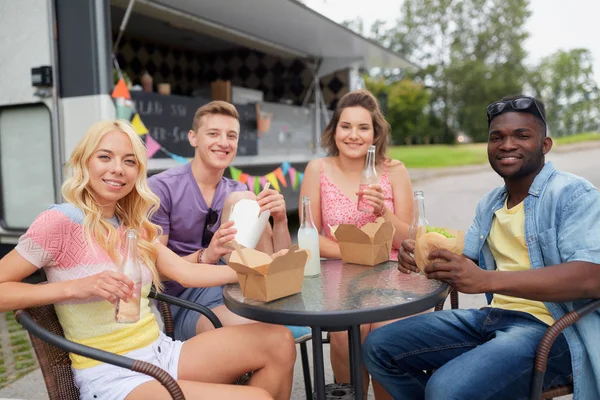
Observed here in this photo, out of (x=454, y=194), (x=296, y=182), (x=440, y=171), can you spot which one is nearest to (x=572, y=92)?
(x=440, y=171)

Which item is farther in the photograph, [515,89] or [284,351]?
[515,89]

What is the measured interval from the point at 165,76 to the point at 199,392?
25.7 feet

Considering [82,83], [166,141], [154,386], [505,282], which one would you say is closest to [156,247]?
[154,386]

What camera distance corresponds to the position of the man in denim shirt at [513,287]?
160cm

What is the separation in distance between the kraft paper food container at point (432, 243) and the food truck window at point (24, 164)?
10.4 ft

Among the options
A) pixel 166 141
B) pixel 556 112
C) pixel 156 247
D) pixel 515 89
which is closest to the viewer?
pixel 156 247

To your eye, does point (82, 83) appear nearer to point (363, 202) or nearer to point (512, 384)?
point (363, 202)

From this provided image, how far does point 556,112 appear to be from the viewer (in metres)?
55.5

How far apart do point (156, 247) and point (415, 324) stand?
3.21 ft

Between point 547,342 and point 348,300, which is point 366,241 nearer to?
point 348,300

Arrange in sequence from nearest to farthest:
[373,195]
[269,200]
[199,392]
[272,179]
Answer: [199,392] < [269,200] < [373,195] < [272,179]

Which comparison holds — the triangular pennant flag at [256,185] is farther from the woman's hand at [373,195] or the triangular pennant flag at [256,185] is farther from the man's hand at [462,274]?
the man's hand at [462,274]

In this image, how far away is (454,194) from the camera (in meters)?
11.8

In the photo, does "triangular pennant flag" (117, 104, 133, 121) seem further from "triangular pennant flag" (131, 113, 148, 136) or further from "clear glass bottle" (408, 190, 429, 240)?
"clear glass bottle" (408, 190, 429, 240)
